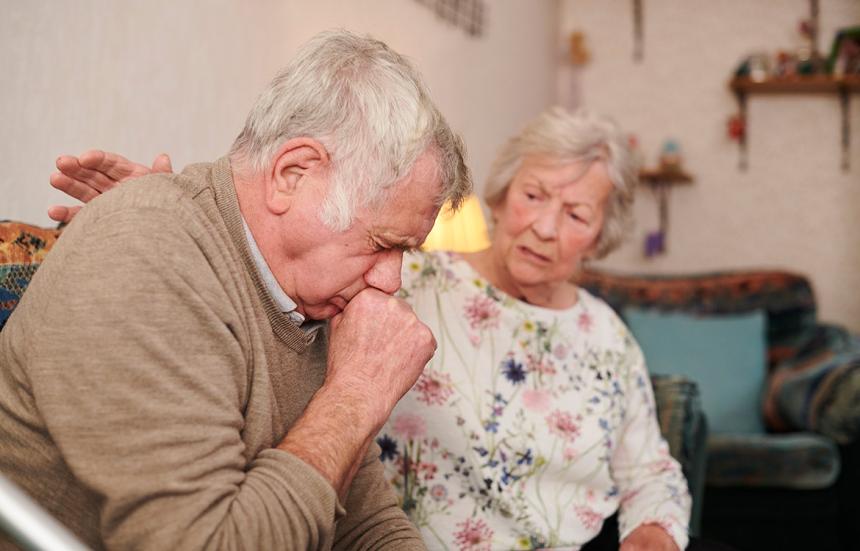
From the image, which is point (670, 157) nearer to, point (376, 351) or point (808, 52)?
point (808, 52)

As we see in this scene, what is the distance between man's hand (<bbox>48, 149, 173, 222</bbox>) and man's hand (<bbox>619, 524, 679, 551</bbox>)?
3.41 ft

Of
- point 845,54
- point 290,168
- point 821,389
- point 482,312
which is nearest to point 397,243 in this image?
point 290,168

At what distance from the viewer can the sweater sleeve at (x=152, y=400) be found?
2.34 feet

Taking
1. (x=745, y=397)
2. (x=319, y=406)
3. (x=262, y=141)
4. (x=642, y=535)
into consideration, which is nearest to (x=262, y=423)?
(x=319, y=406)

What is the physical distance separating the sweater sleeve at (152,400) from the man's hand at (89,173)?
0.34m

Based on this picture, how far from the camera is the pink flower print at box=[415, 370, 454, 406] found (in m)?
1.48

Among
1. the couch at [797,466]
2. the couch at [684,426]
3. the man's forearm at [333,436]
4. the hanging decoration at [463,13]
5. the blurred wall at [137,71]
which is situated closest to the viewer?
the man's forearm at [333,436]

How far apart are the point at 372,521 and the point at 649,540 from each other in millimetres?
600

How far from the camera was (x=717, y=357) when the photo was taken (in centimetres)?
341

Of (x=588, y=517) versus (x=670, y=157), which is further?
(x=670, y=157)

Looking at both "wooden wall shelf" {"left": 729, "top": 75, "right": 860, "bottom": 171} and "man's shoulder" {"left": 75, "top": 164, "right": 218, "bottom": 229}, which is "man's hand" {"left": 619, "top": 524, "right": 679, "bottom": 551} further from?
"wooden wall shelf" {"left": 729, "top": 75, "right": 860, "bottom": 171}

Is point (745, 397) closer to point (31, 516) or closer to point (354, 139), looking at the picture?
point (354, 139)

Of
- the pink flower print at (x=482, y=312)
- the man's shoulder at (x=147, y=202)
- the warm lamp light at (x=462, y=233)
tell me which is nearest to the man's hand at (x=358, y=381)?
the man's shoulder at (x=147, y=202)

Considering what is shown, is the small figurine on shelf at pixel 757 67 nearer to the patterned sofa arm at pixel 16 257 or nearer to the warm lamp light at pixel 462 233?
the warm lamp light at pixel 462 233
